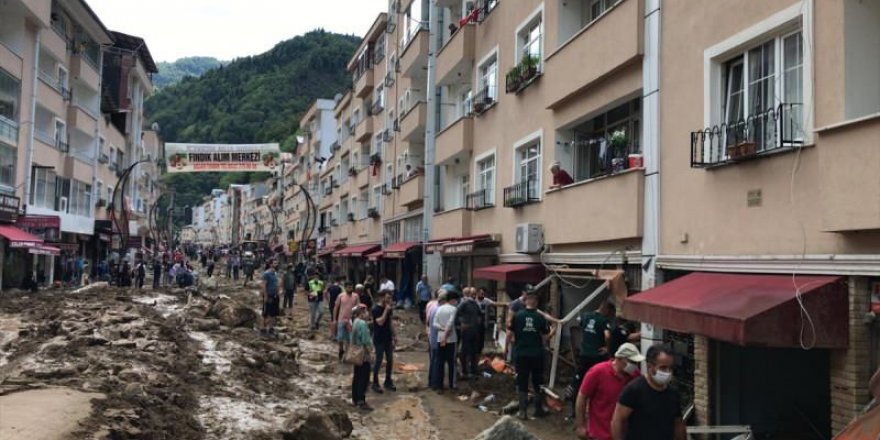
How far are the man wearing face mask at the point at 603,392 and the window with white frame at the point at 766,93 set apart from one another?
3.37 meters

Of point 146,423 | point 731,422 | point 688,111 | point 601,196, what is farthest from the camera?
point 601,196

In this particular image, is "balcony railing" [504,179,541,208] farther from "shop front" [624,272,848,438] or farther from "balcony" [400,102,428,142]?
"balcony" [400,102,428,142]

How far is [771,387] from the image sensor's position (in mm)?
9078

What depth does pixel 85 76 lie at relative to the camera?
36.3 m

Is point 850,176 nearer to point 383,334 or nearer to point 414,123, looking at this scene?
point 383,334

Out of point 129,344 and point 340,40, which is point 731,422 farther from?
point 340,40

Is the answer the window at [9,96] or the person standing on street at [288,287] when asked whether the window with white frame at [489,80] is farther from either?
the window at [9,96]

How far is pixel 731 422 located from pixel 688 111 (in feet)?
14.3

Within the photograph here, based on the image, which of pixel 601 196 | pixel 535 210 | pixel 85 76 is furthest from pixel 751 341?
pixel 85 76

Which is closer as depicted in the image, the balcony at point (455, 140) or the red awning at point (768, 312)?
the red awning at point (768, 312)

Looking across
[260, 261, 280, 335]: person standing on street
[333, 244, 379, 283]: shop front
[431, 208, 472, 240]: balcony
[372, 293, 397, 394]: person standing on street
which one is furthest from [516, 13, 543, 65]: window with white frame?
[333, 244, 379, 283]: shop front

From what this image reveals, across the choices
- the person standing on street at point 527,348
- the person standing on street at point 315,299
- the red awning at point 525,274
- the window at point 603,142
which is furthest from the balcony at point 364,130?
the person standing on street at point 527,348

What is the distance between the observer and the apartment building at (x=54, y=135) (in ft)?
90.5

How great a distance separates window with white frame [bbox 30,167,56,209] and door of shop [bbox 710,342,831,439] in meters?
30.5
